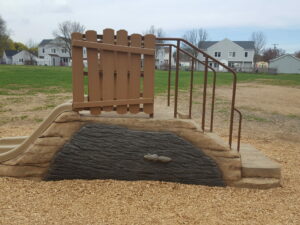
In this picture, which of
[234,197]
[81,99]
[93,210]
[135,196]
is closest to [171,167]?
[135,196]

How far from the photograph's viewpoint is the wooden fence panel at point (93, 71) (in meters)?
3.68

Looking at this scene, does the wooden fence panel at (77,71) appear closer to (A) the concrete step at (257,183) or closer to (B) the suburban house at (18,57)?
(A) the concrete step at (257,183)

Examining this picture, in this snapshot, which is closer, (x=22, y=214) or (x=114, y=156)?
(x=22, y=214)

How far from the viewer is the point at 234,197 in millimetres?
3678

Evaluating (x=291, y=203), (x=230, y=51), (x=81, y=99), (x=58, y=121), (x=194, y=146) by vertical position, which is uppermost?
(x=230, y=51)

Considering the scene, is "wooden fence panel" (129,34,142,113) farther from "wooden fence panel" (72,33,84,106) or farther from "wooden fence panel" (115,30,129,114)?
"wooden fence panel" (72,33,84,106)

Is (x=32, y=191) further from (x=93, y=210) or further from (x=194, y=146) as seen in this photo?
(x=194, y=146)

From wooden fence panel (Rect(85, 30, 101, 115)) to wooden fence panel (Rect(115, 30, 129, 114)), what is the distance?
0.90 feet

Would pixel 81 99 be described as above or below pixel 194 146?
above

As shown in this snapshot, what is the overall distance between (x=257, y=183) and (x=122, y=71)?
96.1 inches

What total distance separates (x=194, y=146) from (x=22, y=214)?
229cm

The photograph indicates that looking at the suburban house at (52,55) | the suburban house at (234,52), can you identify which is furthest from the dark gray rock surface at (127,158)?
the suburban house at (52,55)

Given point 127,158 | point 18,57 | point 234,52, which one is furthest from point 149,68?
point 18,57

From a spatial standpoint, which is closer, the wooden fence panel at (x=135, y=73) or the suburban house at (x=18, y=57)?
the wooden fence panel at (x=135, y=73)
